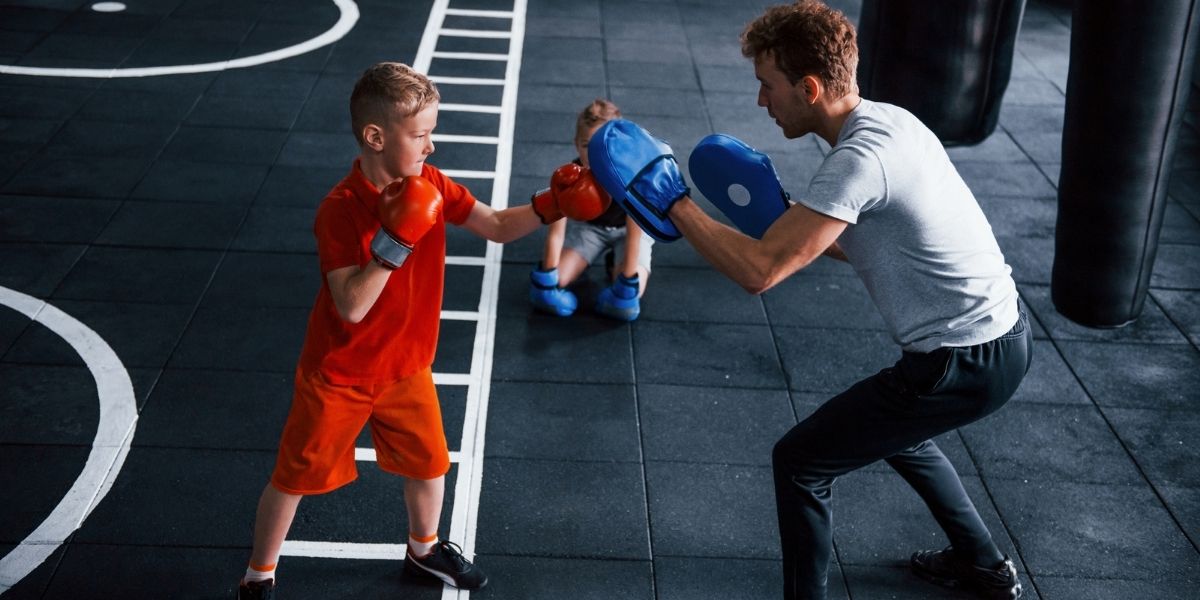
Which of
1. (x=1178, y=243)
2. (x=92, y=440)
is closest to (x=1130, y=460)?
(x=1178, y=243)

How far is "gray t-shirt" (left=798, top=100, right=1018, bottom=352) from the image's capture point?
104 inches

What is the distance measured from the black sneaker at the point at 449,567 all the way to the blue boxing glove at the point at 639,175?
3.83ft

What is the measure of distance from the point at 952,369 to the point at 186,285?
11.5ft

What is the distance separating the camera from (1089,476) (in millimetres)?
4102

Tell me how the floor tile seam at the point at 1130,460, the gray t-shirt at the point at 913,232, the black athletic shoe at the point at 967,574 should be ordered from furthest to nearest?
the floor tile seam at the point at 1130,460, the black athletic shoe at the point at 967,574, the gray t-shirt at the point at 913,232

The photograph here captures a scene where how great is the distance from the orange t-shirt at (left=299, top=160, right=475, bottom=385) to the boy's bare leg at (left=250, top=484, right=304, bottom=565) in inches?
14.9

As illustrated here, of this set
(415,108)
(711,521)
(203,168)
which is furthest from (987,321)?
(203,168)

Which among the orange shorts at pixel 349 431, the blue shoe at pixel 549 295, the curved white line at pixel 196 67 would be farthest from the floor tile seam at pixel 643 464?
the curved white line at pixel 196 67

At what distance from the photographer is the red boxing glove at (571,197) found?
10.4ft

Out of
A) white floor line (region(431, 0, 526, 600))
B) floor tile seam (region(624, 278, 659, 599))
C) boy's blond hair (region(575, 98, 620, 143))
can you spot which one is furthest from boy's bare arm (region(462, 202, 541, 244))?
boy's blond hair (region(575, 98, 620, 143))

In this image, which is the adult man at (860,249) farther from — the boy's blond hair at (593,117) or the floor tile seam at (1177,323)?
the floor tile seam at (1177,323)

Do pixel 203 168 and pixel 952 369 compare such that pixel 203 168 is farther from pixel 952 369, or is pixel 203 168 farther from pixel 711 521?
pixel 952 369

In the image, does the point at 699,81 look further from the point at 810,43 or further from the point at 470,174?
the point at 810,43

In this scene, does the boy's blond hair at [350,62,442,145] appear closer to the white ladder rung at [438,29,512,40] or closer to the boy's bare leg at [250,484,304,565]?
the boy's bare leg at [250,484,304,565]
